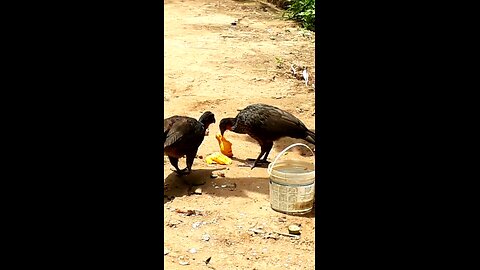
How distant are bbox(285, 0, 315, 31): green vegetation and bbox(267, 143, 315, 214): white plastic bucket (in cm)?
799

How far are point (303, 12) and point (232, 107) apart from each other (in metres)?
6.35

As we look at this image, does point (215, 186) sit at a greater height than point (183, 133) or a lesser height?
lesser

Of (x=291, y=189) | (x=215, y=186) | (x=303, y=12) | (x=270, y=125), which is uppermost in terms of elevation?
(x=303, y=12)

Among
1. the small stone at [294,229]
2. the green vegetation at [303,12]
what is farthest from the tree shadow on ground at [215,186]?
the green vegetation at [303,12]

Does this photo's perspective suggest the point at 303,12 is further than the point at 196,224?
Yes

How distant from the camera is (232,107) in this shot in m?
7.30

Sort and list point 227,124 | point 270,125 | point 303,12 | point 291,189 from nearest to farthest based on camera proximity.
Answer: point 291,189, point 270,125, point 227,124, point 303,12

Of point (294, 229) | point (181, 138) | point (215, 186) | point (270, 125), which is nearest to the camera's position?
point (294, 229)

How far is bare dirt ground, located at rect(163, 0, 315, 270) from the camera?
398cm

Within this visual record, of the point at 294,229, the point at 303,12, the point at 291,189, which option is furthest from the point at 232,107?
the point at 303,12

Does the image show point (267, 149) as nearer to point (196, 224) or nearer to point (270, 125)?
point (270, 125)

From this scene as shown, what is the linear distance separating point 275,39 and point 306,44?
0.68 meters
